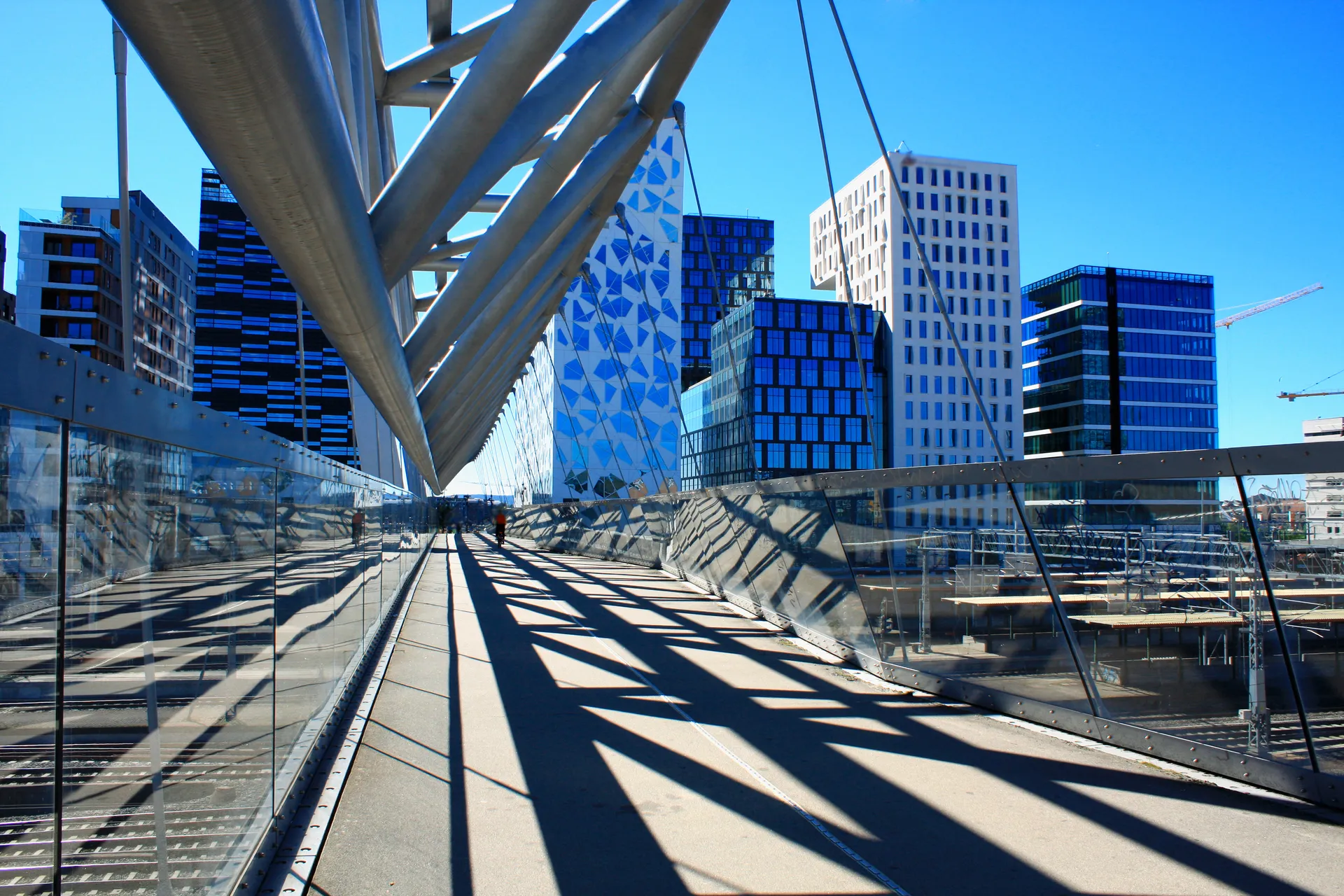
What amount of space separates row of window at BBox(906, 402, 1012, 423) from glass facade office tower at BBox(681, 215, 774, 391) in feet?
128

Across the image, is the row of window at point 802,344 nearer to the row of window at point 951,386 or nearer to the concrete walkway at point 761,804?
the row of window at point 951,386

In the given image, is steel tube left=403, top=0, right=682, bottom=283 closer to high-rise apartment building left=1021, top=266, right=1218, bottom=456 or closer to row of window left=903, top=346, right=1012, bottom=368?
row of window left=903, top=346, right=1012, bottom=368

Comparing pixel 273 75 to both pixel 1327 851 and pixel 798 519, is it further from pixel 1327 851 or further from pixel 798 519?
pixel 798 519

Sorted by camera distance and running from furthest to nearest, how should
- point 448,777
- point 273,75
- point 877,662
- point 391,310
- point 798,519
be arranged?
point 798,519 < point 877,662 < point 391,310 < point 448,777 < point 273,75

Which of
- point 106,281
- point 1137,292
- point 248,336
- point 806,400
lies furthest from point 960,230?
point 106,281

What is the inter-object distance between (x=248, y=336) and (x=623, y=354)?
41.2 metres

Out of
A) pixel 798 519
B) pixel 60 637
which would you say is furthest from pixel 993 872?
pixel 798 519

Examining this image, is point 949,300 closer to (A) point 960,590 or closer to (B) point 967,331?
(B) point 967,331

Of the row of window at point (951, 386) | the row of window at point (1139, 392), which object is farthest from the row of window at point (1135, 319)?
the row of window at point (951, 386)

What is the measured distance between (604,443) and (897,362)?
27.2 meters

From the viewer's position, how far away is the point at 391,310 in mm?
7000

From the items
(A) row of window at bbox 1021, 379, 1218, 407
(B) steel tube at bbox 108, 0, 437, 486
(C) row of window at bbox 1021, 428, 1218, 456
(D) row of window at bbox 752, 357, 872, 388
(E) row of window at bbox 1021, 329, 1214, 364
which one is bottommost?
(B) steel tube at bbox 108, 0, 437, 486

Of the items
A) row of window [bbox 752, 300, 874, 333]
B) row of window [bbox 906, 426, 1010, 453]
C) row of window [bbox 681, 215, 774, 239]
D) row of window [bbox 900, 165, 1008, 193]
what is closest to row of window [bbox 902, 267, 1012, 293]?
row of window [bbox 752, 300, 874, 333]

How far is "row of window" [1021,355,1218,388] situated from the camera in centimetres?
8175
